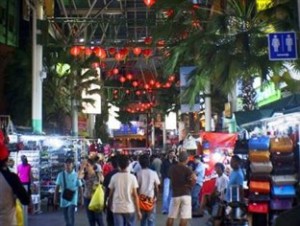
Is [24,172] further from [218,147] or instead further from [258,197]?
[258,197]

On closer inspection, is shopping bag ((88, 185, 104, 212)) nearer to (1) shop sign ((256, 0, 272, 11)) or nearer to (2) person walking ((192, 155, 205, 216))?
(2) person walking ((192, 155, 205, 216))

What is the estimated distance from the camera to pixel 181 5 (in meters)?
13.1

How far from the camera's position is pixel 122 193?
29.0 feet

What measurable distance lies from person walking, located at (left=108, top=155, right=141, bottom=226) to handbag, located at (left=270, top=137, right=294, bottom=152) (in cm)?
233

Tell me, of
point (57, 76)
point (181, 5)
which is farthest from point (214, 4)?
point (57, 76)

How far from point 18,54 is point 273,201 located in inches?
681

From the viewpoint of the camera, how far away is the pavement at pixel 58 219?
13.5m

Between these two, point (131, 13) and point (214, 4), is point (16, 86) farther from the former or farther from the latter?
point (214, 4)

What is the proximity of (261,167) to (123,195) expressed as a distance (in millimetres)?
2285

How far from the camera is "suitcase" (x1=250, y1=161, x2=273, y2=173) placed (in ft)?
28.8

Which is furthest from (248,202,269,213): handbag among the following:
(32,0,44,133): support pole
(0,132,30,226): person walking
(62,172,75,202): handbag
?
(32,0,44,133): support pole

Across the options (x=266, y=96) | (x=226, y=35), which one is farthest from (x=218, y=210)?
Answer: (x=266, y=96)

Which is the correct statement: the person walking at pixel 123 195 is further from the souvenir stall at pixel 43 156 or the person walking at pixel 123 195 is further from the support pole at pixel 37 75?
the support pole at pixel 37 75

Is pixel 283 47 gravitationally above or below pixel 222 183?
above
